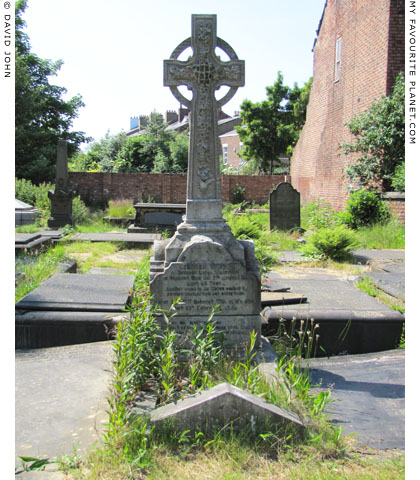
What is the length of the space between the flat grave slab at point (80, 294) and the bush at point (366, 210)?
8683 millimetres

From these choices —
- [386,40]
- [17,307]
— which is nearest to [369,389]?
[17,307]

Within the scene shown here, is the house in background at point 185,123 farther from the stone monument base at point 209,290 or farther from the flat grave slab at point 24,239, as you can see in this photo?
the stone monument base at point 209,290

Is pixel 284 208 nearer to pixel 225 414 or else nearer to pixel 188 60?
→ pixel 188 60

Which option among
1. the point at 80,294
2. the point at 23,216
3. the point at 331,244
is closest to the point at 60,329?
the point at 80,294

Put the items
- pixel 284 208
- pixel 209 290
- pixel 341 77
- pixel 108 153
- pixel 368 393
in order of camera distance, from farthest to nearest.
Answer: pixel 108 153
pixel 341 77
pixel 284 208
pixel 209 290
pixel 368 393

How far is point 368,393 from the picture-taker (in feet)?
13.1

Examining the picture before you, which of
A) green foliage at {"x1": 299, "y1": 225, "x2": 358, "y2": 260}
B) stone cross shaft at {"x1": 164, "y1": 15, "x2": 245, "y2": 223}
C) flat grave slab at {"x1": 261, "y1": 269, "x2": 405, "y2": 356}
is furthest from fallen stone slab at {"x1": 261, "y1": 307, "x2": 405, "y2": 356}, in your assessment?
green foliage at {"x1": 299, "y1": 225, "x2": 358, "y2": 260}

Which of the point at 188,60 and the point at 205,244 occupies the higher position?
the point at 188,60

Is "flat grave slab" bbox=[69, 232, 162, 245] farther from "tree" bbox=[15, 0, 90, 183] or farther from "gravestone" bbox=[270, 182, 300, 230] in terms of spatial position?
"tree" bbox=[15, 0, 90, 183]

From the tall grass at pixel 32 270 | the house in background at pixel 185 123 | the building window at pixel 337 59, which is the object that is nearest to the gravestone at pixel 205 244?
the tall grass at pixel 32 270

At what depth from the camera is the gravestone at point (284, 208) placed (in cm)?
1416

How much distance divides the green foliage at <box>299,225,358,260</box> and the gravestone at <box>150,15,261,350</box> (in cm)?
545

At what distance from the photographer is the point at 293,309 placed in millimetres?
5551

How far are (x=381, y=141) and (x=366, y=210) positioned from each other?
2189mm
